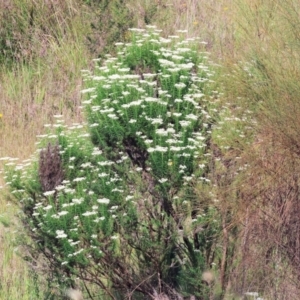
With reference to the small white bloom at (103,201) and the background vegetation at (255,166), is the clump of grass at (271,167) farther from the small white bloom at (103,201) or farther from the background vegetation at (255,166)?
the small white bloom at (103,201)

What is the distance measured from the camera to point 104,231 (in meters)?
4.14

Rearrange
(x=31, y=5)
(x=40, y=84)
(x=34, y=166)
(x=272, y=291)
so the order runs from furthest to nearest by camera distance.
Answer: (x=31, y=5)
(x=40, y=84)
(x=34, y=166)
(x=272, y=291)

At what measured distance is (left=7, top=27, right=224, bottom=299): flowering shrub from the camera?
414 centimetres

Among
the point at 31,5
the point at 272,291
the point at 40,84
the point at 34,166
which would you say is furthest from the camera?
the point at 31,5

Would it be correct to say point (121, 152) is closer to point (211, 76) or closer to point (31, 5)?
point (211, 76)

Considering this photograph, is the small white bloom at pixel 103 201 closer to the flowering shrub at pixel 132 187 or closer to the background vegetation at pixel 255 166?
the flowering shrub at pixel 132 187

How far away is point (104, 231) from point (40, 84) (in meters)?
3.40

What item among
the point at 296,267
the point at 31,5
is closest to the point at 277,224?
the point at 296,267

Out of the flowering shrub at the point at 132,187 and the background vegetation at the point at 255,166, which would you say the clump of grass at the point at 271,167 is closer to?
the background vegetation at the point at 255,166

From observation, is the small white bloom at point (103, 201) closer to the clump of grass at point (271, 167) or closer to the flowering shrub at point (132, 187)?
the flowering shrub at point (132, 187)

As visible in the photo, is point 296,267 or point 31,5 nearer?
point 296,267

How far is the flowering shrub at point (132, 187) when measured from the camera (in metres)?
4.14

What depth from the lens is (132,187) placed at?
4.29 m

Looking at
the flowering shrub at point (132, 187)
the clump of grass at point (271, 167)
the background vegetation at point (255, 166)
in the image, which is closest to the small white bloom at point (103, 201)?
the flowering shrub at point (132, 187)
